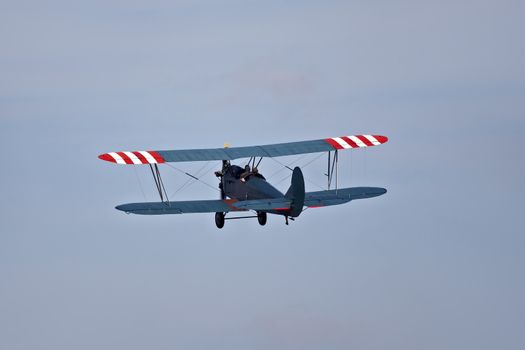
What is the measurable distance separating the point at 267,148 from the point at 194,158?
320 centimetres

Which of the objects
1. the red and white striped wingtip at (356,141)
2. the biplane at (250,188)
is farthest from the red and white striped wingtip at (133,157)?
the red and white striped wingtip at (356,141)

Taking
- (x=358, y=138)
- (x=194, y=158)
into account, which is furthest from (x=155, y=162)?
(x=358, y=138)

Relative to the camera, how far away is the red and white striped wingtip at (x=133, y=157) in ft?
153

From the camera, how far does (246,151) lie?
1913 inches

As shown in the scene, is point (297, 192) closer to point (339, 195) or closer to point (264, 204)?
point (264, 204)

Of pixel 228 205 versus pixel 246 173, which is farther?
pixel 246 173

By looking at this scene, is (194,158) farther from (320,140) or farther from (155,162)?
(320,140)

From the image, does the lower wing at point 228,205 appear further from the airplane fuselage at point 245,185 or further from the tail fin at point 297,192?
the airplane fuselage at point 245,185

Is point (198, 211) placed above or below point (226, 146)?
below

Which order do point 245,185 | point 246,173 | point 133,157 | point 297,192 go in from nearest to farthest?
point 297,192
point 133,157
point 245,185
point 246,173

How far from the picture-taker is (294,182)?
4550cm

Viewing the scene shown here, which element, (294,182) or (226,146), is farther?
(226,146)

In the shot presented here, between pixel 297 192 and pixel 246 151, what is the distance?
12.7 ft

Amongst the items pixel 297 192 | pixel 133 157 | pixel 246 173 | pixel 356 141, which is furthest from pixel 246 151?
pixel 356 141
